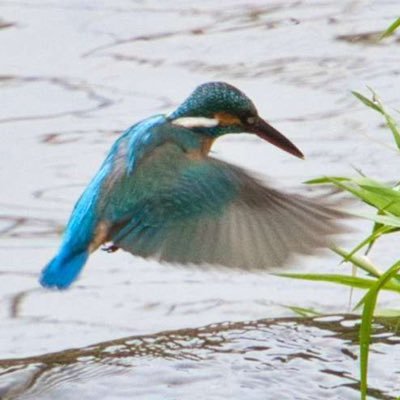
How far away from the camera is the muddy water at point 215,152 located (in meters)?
4.62

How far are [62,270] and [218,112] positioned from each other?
1.89 ft

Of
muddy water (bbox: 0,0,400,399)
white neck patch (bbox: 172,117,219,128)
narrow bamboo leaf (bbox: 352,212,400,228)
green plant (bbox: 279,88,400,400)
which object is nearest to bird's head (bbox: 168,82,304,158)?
white neck patch (bbox: 172,117,219,128)

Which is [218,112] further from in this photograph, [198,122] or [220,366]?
[220,366]

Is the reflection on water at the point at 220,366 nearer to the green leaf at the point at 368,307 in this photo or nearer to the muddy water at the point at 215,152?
the muddy water at the point at 215,152

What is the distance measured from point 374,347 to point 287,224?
51 cm

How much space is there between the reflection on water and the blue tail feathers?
0.34 metres

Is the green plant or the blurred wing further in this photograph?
the blurred wing

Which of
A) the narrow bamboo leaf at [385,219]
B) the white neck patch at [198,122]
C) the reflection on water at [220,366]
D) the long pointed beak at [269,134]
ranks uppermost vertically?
the narrow bamboo leaf at [385,219]

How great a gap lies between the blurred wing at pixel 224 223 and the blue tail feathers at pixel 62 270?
157 mm

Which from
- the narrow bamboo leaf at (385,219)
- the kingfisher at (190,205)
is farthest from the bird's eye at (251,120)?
the narrow bamboo leaf at (385,219)

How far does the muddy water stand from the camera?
4.62m

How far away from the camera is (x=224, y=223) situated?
14.6 ft

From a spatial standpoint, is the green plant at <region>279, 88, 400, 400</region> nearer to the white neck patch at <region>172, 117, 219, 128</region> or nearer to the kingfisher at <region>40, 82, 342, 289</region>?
the kingfisher at <region>40, 82, 342, 289</region>

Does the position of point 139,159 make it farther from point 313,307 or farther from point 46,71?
point 46,71
